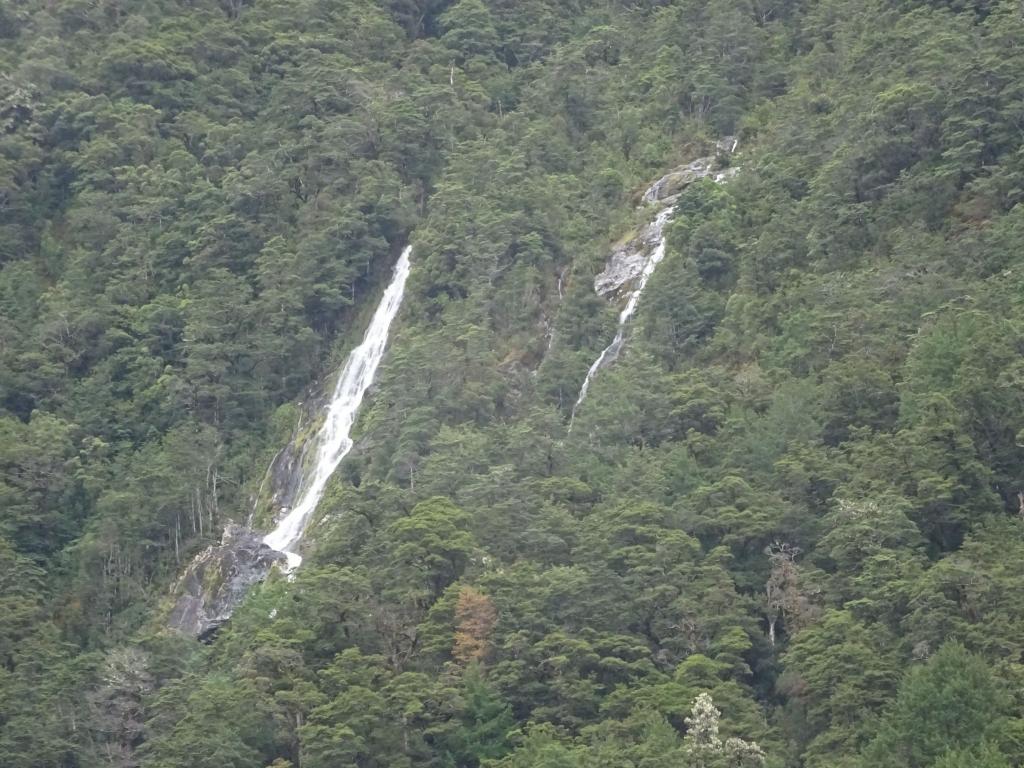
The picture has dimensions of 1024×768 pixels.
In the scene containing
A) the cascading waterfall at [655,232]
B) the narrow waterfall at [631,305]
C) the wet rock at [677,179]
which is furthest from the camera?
the wet rock at [677,179]

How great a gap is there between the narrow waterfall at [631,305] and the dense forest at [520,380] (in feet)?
1.97

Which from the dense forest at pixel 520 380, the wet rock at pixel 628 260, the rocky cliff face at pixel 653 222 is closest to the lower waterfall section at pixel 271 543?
the dense forest at pixel 520 380

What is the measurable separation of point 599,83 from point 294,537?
18715 millimetres

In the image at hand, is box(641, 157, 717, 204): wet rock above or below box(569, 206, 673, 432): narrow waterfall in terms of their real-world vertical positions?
above

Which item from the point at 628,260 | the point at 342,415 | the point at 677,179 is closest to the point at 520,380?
the point at 628,260

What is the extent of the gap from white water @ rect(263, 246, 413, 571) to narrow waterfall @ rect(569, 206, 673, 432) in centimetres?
661

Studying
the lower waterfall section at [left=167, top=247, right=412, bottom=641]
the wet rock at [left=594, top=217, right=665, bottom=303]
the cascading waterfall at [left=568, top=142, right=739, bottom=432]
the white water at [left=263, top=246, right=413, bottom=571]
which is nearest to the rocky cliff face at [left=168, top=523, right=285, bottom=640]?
the lower waterfall section at [left=167, top=247, right=412, bottom=641]

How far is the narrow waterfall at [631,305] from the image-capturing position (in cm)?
4325

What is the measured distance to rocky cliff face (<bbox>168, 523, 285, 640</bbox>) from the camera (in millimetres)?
42031

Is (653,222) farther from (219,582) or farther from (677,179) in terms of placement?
(219,582)

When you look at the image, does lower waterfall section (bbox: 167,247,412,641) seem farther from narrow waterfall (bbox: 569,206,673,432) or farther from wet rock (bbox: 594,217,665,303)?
narrow waterfall (bbox: 569,206,673,432)

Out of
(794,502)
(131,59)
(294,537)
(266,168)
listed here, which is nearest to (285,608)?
(294,537)

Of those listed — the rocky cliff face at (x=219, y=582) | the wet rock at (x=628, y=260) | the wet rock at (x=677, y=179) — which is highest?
the wet rock at (x=677, y=179)

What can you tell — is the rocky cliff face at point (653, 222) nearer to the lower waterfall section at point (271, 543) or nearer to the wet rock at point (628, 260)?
the wet rock at point (628, 260)
